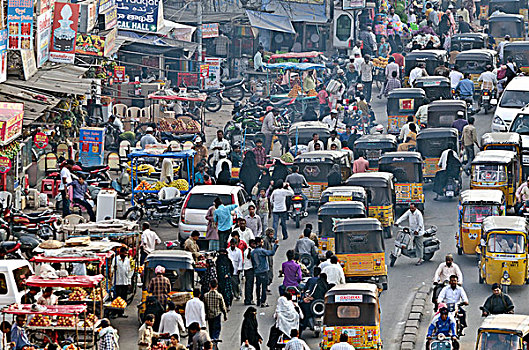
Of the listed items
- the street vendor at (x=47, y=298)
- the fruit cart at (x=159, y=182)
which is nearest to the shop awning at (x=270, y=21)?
the fruit cart at (x=159, y=182)

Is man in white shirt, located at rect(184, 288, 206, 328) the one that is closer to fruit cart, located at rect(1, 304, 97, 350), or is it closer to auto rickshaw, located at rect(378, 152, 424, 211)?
fruit cart, located at rect(1, 304, 97, 350)

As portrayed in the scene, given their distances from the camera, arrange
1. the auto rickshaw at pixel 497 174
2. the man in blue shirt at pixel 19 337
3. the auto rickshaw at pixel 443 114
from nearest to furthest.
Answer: the man in blue shirt at pixel 19 337 < the auto rickshaw at pixel 497 174 < the auto rickshaw at pixel 443 114

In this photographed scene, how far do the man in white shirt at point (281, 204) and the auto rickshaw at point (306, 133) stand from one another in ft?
24.5

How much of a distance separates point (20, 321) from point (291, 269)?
5.74m

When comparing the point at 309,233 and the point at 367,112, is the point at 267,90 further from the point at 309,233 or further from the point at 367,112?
the point at 309,233

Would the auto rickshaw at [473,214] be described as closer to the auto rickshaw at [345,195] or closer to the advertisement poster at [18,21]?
the auto rickshaw at [345,195]

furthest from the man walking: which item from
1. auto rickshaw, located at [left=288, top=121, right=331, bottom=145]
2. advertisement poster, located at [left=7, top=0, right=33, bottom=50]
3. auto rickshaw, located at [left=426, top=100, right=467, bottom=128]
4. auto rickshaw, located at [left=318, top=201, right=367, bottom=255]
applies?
auto rickshaw, located at [left=426, top=100, right=467, bottom=128]

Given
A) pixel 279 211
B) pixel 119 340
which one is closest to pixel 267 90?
pixel 279 211

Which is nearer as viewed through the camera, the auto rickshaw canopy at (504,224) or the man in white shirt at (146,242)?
the auto rickshaw canopy at (504,224)

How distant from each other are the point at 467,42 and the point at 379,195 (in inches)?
901

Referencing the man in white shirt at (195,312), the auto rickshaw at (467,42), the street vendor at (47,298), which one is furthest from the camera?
the auto rickshaw at (467,42)

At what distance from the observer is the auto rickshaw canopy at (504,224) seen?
1096 inches

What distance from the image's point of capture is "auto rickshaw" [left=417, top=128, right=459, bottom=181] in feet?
120

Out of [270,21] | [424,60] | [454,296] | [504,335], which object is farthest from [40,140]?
[270,21]
